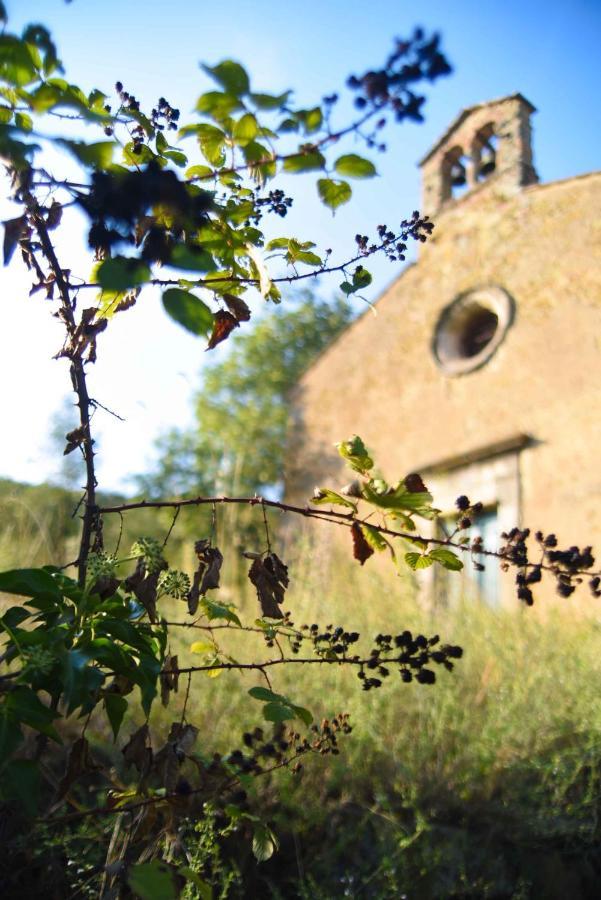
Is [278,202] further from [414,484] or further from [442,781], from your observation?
[442,781]

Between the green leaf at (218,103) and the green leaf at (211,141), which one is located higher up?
the green leaf at (211,141)

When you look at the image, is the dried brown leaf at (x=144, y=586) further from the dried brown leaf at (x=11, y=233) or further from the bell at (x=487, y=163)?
the bell at (x=487, y=163)

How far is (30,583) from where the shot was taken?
125cm

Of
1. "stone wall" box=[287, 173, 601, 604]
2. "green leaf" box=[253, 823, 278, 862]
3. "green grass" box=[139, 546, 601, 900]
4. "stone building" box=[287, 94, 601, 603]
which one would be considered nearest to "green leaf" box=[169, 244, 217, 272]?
"green leaf" box=[253, 823, 278, 862]

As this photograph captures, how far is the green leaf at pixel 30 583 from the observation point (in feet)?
4.00

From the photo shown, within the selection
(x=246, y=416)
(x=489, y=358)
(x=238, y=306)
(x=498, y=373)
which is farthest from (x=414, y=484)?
(x=246, y=416)

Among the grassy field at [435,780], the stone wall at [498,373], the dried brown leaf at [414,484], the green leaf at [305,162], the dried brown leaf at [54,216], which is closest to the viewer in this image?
the green leaf at [305,162]

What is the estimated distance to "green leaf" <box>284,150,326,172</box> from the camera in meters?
1.18

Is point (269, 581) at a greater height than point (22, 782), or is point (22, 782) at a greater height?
point (269, 581)

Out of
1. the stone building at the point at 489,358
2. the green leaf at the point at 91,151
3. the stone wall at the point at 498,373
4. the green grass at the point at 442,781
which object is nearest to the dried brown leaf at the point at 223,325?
the green leaf at the point at 91,151

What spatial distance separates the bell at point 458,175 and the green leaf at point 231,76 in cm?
914

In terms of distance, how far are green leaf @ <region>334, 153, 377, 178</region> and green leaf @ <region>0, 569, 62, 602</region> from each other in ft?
2.56

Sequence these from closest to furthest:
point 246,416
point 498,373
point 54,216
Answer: point 54,216, point 498,373, point 246,416

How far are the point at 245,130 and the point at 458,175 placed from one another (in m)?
9.25
